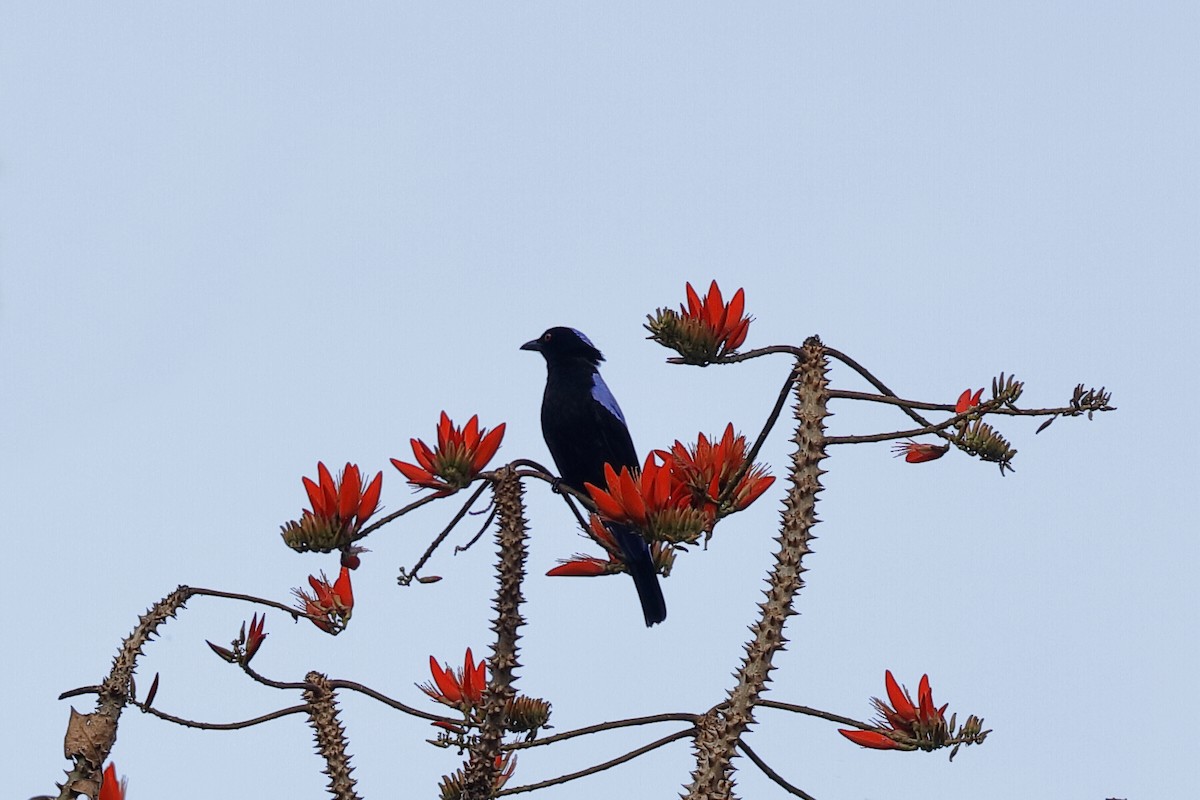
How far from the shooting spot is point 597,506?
2.69m

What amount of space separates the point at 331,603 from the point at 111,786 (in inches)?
25.5

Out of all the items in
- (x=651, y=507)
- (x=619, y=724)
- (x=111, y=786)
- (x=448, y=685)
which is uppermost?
(x=651, y=507)

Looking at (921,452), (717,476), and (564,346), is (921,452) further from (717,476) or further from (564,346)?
(564,346)

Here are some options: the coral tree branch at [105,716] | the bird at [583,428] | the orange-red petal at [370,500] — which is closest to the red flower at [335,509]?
the orange-red petal at [370,500]

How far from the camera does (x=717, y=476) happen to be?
2674mm

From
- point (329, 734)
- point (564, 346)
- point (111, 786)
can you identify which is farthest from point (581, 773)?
point (564, 346)

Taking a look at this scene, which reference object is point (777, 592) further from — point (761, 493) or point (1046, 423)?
point (1046, 423)

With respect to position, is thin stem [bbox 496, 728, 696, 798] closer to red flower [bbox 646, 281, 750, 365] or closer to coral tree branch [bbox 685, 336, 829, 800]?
coral tree branch [bbox 685, 336, 829, 800]

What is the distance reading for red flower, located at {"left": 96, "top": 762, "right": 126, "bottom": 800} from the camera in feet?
6.83

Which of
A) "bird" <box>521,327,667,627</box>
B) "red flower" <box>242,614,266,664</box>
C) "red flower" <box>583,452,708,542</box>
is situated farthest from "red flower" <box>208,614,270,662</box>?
"bird" <box>521,327,667,627</box>

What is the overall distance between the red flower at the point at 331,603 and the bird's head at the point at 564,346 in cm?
343

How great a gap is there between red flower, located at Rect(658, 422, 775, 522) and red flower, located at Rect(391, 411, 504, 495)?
35 cm

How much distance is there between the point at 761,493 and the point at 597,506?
1.08 feet

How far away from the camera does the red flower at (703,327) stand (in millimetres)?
2838
